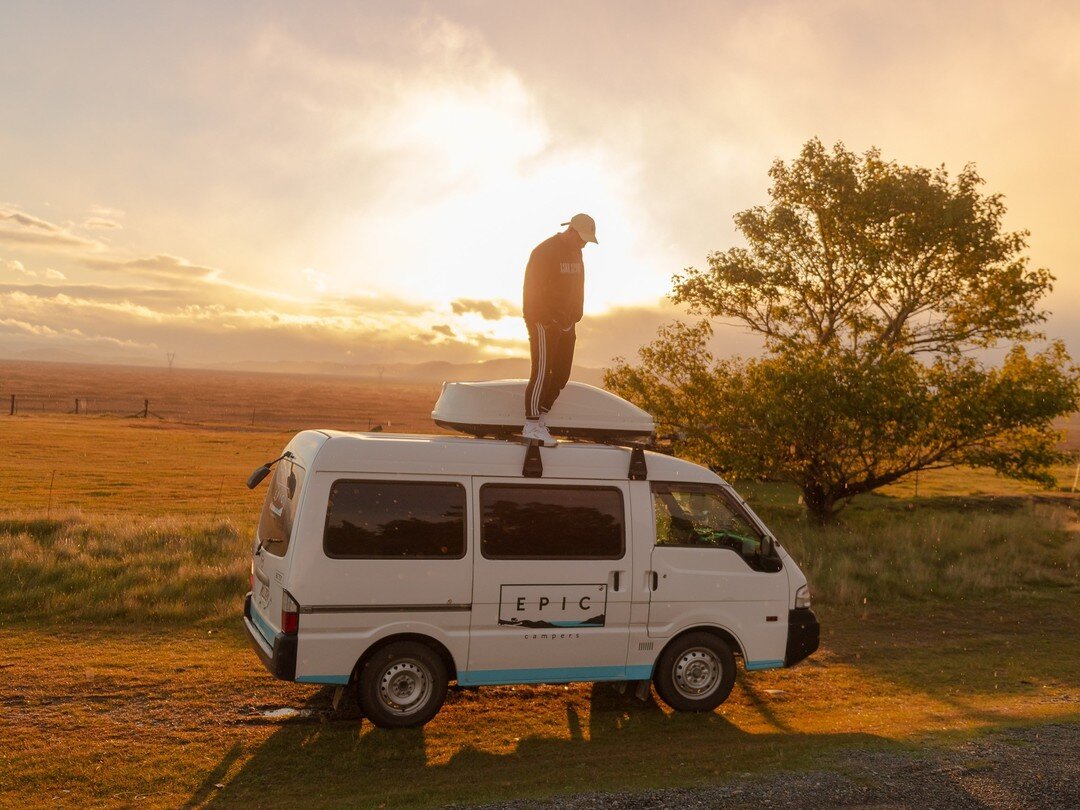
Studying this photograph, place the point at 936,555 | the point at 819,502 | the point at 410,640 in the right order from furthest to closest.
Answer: the point at 819,502
the point at 936,555
the point at 410,640

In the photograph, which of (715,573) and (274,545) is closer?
(274,545)

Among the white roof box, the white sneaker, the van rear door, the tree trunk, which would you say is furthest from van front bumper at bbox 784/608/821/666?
the tree trunk

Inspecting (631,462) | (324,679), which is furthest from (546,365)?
(324,679)

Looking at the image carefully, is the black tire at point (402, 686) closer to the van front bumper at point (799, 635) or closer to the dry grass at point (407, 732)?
the dry grass at point (407, 732)

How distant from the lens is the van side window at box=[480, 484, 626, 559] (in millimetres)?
7852

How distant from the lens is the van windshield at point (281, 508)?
25.0 feet

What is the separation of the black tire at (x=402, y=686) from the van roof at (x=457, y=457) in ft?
5.28

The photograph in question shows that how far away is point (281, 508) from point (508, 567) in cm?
213

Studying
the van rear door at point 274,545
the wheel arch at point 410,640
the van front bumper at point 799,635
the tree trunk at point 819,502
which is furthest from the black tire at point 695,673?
the tree trunk at point 819,502

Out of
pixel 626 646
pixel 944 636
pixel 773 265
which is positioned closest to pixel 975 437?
pixel 773 265

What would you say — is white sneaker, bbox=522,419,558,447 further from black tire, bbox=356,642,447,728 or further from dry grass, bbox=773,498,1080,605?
dry grass, bbox=773,498,1080,605

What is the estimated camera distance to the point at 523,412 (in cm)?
863

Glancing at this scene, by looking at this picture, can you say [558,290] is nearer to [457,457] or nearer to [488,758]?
[457,457]

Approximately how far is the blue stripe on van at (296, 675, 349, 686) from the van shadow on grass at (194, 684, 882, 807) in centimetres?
54
